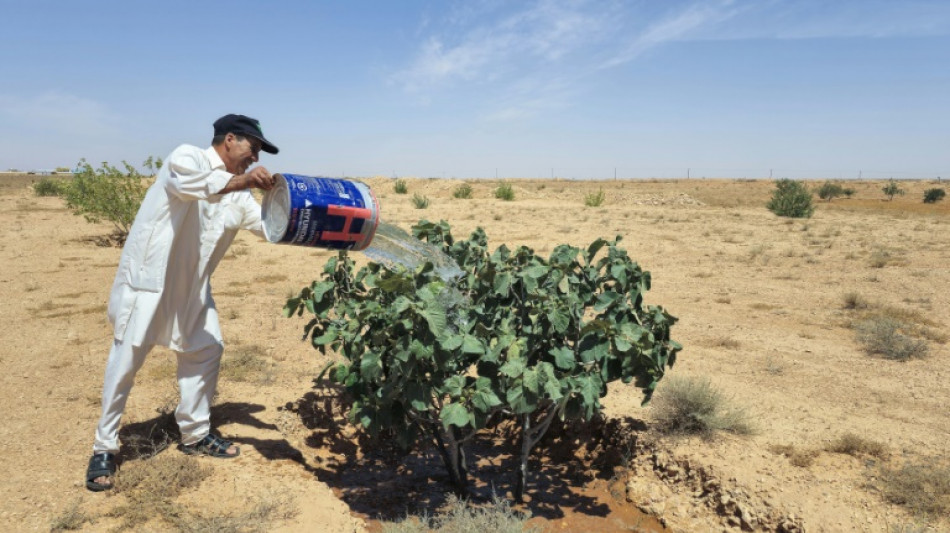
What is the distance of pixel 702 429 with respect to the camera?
153 inches

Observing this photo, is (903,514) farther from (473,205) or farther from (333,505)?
(473,205)

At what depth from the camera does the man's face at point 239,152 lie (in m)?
3.21

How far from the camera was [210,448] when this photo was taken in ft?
11.8

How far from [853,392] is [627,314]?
302 centimetres

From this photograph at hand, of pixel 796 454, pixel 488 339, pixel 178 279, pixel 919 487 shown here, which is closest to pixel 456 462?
pixel 488 339

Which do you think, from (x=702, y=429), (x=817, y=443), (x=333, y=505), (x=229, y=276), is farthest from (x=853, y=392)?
(x=229, y=276)

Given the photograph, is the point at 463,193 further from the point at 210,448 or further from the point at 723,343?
the point at 210,448

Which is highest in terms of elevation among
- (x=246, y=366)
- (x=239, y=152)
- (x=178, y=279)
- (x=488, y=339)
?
(x=239, y=152)

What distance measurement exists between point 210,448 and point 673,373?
348 cm

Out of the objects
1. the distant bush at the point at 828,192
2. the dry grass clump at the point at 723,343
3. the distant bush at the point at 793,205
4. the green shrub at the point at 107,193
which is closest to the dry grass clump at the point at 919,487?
the dry grass clump at the point at 723,343

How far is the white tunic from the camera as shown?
2994 millimetres

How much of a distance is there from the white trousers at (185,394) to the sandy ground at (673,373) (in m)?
0.25

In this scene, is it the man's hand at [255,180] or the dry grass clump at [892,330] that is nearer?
the man's hand at [255,180]

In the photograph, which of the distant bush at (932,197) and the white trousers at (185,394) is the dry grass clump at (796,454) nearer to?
the white trousers at (185,394)
